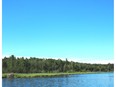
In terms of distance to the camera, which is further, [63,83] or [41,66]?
[41,66]

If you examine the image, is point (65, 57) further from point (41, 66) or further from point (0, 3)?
point (0, 3)

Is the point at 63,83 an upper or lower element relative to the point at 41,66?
lower

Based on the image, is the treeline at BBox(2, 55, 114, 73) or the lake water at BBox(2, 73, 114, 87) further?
the treeline at BBox(2, 55, 114, 73)

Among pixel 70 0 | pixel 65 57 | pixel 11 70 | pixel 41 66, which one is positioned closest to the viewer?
pixel 70 0

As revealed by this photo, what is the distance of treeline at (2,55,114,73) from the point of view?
33.8 meters

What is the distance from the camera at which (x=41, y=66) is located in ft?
126

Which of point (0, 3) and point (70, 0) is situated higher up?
point (70, 0)

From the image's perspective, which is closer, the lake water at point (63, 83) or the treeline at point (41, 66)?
the lake water at point (63, 83)

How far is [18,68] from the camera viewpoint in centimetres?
3447

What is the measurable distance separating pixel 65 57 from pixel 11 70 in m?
10.3

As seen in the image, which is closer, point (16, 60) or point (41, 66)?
point (16, 60)

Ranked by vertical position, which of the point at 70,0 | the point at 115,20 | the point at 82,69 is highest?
the point at 70,0

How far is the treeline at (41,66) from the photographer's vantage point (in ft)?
111

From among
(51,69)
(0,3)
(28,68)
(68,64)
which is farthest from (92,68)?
(0,3)
